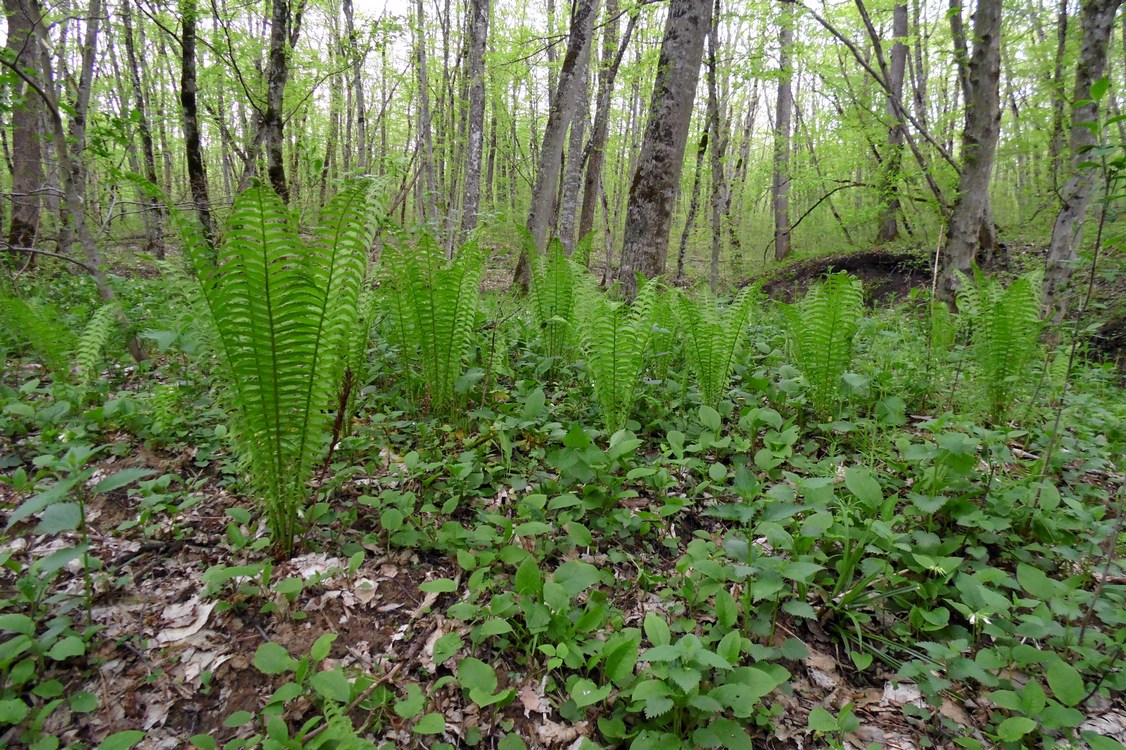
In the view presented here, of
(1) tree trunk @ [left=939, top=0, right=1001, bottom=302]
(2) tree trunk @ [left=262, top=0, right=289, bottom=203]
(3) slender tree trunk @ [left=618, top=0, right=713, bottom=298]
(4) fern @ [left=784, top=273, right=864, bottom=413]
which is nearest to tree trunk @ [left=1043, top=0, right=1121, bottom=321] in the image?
(1) tree trunk @ [left=939, top=0, right=1001, bottom=302]

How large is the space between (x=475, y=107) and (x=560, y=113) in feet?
6.20

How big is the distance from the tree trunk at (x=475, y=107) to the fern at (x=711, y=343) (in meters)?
4.60

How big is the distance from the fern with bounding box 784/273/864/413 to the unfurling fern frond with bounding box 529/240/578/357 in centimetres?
145

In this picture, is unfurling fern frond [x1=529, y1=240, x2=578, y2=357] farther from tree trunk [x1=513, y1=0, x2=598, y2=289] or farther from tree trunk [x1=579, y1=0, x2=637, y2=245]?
tree trunk [x1=579, y1=0, x2=637, y2=245]

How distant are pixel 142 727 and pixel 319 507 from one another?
771 mm

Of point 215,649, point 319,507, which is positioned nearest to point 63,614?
point 215,649

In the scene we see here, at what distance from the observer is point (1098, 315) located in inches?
197

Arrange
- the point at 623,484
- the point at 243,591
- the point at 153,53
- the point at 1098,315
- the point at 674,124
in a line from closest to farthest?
the point at 243,591 → the point at 623,484 → the point at 674,124 → the point at 1098,315 → the point at 153,53

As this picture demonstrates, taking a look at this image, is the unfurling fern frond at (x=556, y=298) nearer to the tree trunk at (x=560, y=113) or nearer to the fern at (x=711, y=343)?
the fern at (x=711, y=343)

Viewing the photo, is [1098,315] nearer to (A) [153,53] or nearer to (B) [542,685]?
(B) [542,685]

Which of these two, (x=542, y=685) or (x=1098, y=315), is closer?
(x=542, y=685)

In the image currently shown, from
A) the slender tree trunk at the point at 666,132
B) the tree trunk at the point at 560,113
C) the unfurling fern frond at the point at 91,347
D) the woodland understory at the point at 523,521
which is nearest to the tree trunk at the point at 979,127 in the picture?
the woodland understory at the point at 523,521

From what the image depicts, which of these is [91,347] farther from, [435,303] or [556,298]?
[556,298]

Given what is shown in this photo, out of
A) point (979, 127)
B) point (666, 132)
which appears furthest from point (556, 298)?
point (979, 127)
